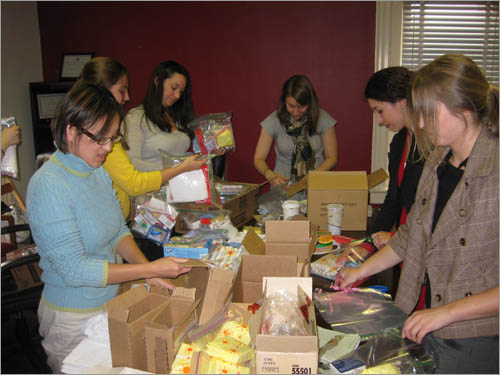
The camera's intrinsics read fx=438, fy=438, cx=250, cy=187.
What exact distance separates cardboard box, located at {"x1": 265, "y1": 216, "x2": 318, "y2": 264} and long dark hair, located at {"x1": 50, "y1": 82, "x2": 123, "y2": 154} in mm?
760

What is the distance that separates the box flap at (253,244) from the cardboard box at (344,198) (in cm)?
63

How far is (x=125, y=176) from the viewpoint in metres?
2.19

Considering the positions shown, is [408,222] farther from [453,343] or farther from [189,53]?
[189,53]

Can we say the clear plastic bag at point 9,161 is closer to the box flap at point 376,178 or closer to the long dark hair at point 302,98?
the long dark hair at point 302,98

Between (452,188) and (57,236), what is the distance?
1308 millimetres

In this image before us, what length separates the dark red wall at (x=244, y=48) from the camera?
4.11 meters

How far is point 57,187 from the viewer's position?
1481 millimetres

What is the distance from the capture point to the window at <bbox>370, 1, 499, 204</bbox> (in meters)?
3.99

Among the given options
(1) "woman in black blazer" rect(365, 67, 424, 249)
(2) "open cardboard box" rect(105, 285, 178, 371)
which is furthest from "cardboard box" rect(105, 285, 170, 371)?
(1) "woman in black blazer" rect(365, 67, 424, 249)

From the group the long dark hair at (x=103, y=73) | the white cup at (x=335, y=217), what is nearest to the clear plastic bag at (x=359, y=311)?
the white cup at (x=335, y=217)

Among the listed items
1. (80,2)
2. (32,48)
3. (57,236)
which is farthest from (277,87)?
(57,236)

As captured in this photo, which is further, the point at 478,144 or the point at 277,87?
the point at 277,87

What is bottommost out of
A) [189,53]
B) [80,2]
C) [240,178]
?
[240,178]

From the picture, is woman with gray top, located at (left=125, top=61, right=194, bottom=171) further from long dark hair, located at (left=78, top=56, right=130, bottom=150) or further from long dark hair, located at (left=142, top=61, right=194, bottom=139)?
long dark hair, located at (left=78, top=56, right=130, bottom=150)
